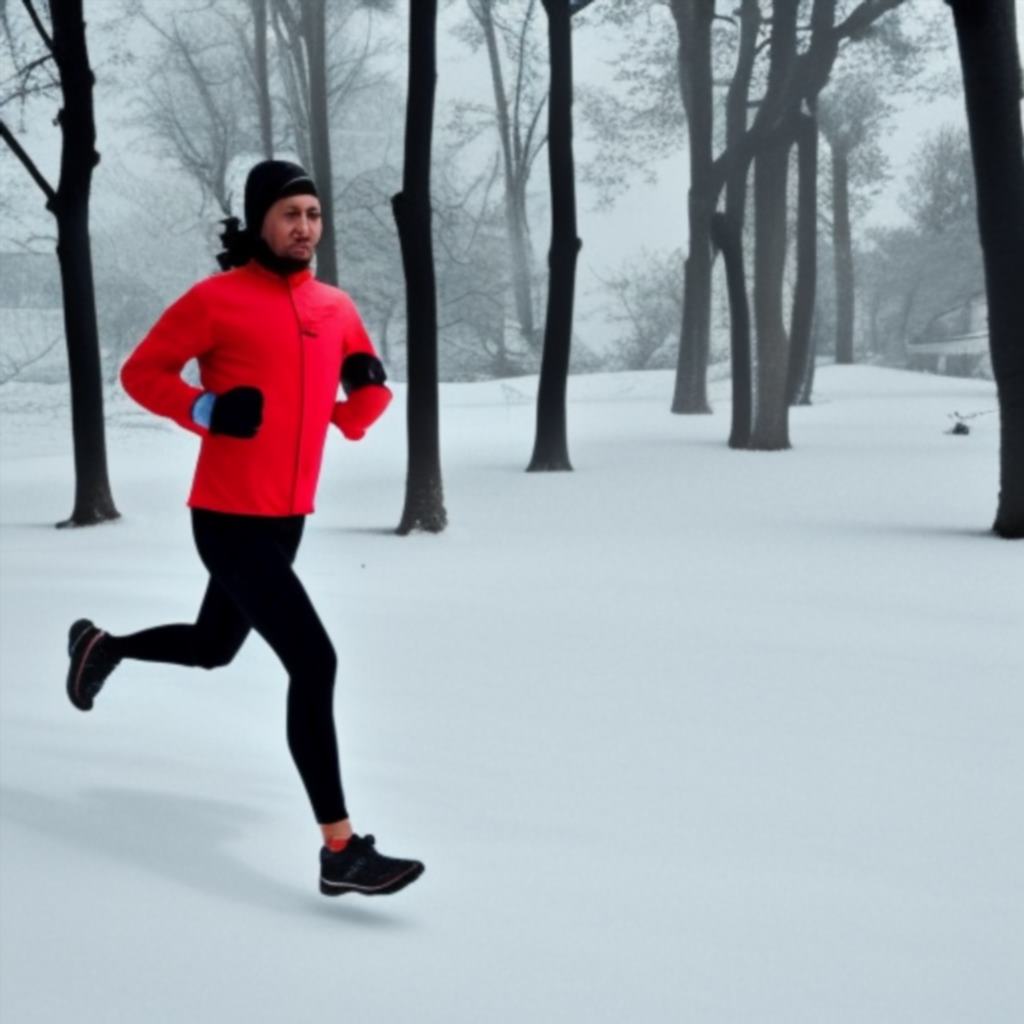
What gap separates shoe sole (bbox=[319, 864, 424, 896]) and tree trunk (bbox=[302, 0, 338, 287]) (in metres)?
23.8

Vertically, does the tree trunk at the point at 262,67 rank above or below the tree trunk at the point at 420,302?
above

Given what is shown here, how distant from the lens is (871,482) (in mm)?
17000

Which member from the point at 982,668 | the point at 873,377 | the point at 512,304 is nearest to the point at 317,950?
the point at 982,668

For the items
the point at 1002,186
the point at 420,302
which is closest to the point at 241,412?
the point at 1002,186

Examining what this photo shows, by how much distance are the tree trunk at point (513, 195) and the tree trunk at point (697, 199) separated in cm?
980

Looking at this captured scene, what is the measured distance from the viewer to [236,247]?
4.37 meters

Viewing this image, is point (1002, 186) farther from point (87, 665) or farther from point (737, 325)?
point (737, 325)

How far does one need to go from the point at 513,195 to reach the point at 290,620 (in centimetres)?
3690

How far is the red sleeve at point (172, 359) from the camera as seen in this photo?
427cm

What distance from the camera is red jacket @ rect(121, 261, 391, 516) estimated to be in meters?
4.28

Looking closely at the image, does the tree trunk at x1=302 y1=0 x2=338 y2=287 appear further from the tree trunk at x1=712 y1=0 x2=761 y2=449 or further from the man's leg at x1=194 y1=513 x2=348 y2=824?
the man's leg at x1=194 y1=513 x2=348 y2=824

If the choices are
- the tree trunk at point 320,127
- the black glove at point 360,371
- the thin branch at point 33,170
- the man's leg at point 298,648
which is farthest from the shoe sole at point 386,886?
the tree trunk at point 320,127

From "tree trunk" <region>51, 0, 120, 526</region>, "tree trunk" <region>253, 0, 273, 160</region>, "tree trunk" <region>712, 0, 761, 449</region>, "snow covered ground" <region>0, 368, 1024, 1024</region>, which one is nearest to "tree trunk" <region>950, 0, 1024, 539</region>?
"snow covered ground" <region>0, 368, 1024, 1024</region>

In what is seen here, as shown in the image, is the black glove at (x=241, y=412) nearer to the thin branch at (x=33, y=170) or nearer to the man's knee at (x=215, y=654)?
the man's knee at (x=215, y=654)
